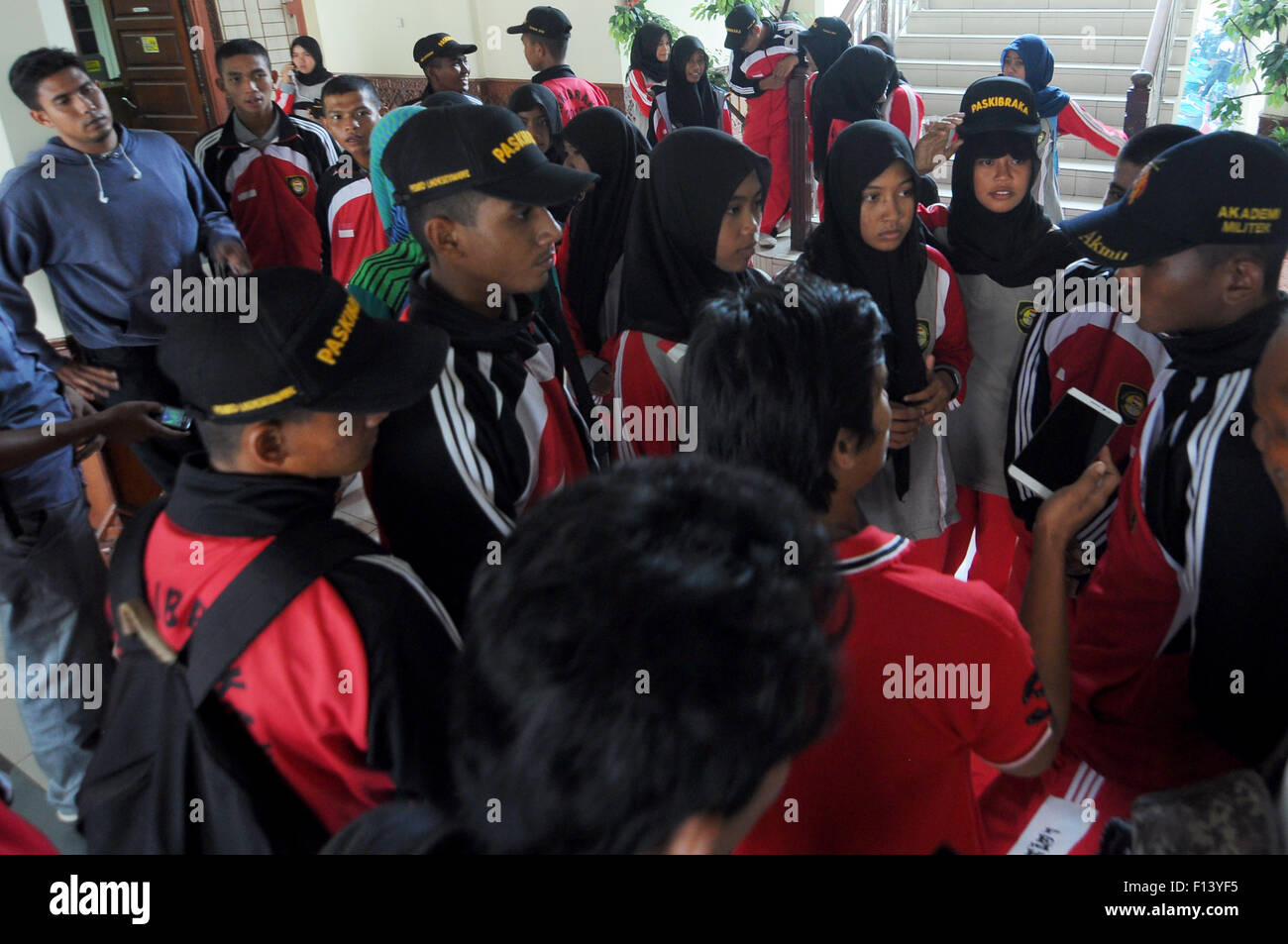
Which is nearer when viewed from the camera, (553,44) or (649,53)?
(553,44)

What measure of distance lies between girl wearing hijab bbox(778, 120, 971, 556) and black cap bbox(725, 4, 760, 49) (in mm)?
4708

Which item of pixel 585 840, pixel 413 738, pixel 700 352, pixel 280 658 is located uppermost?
pixel 700 352

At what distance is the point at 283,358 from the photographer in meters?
1.13

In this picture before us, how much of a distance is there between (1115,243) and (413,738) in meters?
1.39

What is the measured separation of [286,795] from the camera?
109 cm

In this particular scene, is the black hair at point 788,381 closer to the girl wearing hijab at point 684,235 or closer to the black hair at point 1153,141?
the girl wearing hijab at point 684,235

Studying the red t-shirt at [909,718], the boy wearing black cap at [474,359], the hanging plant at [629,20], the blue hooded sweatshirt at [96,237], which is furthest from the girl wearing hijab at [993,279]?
the hanging plant at [629,20]

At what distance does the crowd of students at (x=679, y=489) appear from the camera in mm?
645

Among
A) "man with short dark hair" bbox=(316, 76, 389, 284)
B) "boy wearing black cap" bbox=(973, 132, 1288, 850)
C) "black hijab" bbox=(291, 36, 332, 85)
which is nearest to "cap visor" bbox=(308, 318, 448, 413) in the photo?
"boy wearing black cap" bbox=(973, 132, 1288, 850)

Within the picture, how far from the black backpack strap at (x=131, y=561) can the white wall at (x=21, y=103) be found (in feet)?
8.61

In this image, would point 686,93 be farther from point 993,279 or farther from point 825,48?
point 993,279

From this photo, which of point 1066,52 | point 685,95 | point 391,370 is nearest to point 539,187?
point 391,370

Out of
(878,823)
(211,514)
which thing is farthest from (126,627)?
(878,823)
